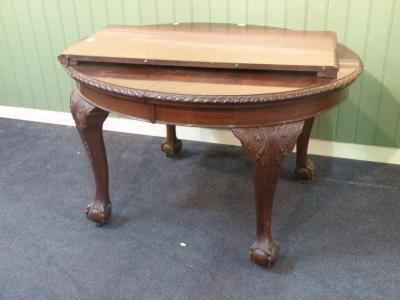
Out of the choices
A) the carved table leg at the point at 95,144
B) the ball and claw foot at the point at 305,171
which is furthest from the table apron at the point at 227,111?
the ball and claw foot at the point at 305,171

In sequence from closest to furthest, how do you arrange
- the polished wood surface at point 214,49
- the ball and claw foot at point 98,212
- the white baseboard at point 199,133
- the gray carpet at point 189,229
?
1. the polished wood surface at point 214,49
2. the gray carpet at point 189,229
3. the ball and claw foot at point 98,212
4. the white baseboard at point 199,133

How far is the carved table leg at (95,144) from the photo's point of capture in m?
1.48

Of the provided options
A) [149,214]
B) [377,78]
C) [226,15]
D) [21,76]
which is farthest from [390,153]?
[21,76]

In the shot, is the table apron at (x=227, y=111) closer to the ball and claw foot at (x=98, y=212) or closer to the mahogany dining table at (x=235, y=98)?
the mahogany dining table at (x=235, y=98)

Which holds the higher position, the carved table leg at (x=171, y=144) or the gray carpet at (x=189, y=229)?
the carved table leg at (x=171, y=144)

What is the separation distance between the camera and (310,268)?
1500 mm

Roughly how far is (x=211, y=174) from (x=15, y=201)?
882mm

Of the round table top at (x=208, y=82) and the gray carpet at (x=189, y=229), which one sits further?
the gray carpet at (x=189, y=229)

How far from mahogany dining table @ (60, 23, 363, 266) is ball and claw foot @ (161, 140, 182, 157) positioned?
0.79m

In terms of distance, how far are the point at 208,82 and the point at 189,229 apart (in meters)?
0.68

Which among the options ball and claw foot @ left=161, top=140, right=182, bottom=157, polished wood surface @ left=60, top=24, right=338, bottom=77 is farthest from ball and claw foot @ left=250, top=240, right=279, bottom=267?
ball and claw foot @ left=161, top=140, right=182, bottom=157

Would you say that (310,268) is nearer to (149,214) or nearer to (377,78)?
(149,214)

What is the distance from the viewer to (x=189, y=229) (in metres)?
1.70

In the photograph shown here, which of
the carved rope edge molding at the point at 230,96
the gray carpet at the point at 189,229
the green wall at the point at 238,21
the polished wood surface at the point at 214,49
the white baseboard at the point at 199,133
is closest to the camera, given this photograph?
the carved rope edge molding at the point at 230,96
